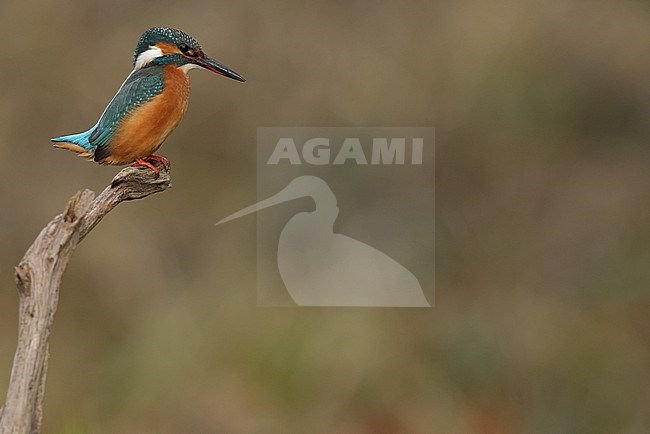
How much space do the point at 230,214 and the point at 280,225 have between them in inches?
8.9

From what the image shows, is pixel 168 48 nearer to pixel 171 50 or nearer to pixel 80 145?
pixel 171 50

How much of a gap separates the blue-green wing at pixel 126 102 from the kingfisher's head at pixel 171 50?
3 centimetres

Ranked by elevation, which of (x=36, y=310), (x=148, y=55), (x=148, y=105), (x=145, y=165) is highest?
(x=148, y=55)

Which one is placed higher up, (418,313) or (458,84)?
(458,84)

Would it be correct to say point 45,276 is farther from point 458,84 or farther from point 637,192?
point 637,192

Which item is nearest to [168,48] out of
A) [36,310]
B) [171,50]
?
[171,50]

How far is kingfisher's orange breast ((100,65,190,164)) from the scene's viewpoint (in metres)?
1.48

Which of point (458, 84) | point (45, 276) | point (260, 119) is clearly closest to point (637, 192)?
point (458, 84)

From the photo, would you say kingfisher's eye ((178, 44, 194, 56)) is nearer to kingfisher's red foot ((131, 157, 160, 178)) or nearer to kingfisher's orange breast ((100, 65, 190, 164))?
kingfisher's orange breast ((100, 65, 190, 164))

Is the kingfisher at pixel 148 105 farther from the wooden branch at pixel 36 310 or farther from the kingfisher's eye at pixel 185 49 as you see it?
the wooden branch at pixel 36 310

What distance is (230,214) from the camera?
352 centimetres

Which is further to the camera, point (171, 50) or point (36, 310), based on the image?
point (171, 50)

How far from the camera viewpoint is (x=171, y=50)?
1518 millimetres

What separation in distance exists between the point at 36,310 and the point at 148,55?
1.66 feet
